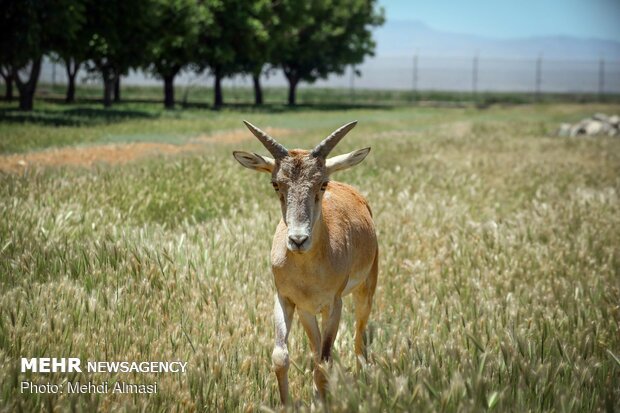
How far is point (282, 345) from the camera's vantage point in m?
3.88

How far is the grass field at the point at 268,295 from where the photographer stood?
343 centimetres

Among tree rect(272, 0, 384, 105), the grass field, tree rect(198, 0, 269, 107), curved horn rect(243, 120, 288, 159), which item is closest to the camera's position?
the grass field

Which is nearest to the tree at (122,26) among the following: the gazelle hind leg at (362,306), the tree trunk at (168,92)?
the tree trunk at (168,92)

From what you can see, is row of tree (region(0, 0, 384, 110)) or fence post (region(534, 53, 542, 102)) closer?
row of tree (region(0, 0, 384, 110))

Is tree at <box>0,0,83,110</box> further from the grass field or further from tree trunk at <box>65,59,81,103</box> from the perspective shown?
tree trunk at <box>65,59,81,103</box>

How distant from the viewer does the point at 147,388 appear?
3.84 m

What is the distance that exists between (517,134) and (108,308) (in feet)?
85.6

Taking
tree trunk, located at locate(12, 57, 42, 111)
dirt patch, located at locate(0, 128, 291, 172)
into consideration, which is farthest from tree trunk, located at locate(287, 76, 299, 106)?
dirt patch, located at locate(0, 128, 291, 172)

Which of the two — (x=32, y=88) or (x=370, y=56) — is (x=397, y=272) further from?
(x=370, y=56)

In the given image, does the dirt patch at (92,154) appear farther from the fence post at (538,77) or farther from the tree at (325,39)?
the fence post at (538,77)

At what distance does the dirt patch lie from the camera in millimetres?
12703

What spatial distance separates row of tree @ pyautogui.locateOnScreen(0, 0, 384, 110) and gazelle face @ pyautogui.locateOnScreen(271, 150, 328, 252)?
23867 mm

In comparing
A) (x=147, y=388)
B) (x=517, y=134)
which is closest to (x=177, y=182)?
(x=147, y=388)

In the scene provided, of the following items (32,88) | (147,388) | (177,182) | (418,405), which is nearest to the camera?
(418,405)
